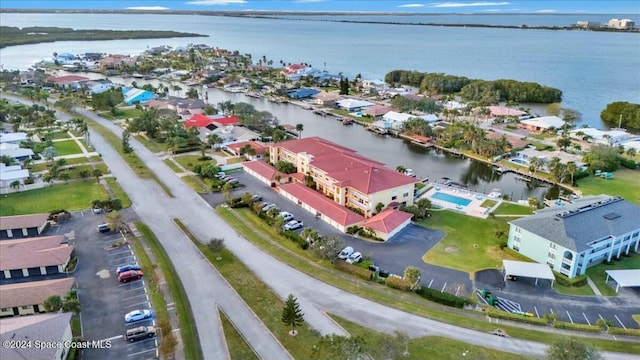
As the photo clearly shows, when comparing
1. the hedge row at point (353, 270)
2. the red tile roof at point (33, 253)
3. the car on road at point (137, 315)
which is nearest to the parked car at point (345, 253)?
the hedge row at point (353, 270)

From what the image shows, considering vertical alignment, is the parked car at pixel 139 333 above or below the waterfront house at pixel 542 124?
below

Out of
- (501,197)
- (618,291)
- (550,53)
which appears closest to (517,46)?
(550,53)

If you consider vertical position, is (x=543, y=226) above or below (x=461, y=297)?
above

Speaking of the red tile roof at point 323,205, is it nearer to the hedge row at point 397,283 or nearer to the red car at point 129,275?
the hedge row at point 397,283

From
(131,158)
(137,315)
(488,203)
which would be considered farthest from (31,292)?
(488,203)

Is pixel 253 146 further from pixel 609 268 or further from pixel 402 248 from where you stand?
pixel 609 268

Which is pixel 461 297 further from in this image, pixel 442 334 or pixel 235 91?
pixel 235 91

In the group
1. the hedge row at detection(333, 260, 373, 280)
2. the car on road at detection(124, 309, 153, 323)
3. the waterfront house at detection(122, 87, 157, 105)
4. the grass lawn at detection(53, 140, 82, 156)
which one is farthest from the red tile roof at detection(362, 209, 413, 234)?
the waterfront house at detection(122, 87, 157, 105)
